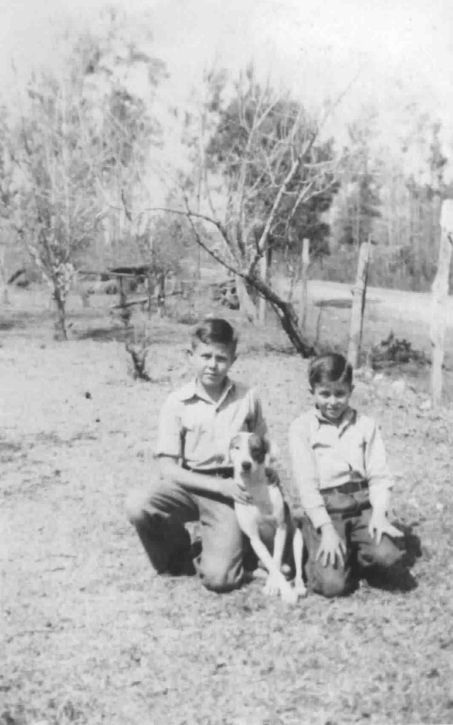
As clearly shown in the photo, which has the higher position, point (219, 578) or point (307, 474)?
point (307, 474)

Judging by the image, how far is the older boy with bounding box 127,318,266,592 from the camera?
3615 millimetres

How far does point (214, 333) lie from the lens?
364 centimetres

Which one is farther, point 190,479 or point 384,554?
point 190,479

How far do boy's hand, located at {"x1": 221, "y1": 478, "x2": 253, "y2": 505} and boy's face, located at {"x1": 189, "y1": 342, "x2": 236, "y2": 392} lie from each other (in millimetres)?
487

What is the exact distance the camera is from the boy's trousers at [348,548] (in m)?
3.42

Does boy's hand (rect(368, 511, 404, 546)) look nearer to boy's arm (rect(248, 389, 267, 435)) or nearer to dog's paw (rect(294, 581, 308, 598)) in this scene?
dog's paw (rect(294, 581, 308, 598))

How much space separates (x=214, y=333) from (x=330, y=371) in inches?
21.9

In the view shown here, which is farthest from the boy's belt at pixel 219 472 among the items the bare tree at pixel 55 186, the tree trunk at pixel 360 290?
the bare tree at pixel 55 186

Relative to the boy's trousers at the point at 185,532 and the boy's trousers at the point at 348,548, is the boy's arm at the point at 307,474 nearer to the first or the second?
the boy's trousers at the point at 348,548

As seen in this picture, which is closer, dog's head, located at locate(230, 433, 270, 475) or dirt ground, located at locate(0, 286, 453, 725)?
dirt ground, located at locate(0, 286, 453, 725)

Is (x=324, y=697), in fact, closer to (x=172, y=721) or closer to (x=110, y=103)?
(x=172, y=721)

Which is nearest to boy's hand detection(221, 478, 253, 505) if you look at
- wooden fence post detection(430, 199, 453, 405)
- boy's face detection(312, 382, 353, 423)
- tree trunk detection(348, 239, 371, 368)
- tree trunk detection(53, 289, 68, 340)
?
boy's face detection(312, 382, 353, 423)

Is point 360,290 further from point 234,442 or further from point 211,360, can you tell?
point 234,442

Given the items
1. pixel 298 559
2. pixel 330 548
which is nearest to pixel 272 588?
pixel 298 559
